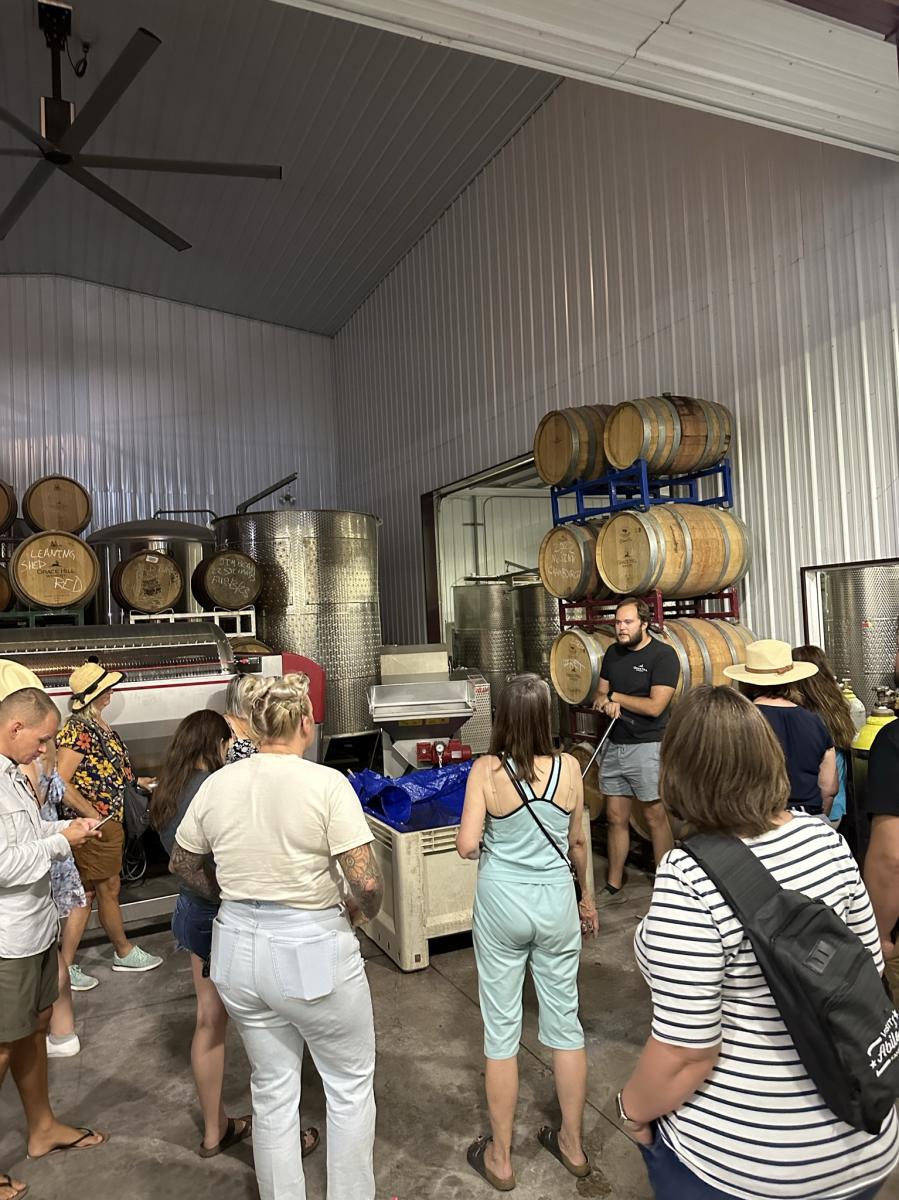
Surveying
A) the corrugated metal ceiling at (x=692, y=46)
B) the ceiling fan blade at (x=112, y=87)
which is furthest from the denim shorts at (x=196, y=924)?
the ceiling fan blade at (x=112, y=87)

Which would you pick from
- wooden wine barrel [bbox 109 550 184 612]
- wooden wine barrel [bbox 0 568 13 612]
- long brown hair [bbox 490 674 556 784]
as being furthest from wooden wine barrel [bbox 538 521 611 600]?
wooden wine barrel [bbox 0 568 13 612]

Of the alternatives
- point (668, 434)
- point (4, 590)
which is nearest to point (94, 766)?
point (668, 434)

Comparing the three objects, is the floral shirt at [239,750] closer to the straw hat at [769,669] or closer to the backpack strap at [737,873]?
the straw hat at [769,669]

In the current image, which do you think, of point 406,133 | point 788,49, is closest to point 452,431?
point 406,133

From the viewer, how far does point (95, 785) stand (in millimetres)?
3928

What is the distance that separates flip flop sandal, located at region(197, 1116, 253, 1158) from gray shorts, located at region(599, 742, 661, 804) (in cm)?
294

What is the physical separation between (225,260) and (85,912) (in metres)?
9.56

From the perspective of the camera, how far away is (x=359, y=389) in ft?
41.2

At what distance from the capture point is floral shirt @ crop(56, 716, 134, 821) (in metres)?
3.91

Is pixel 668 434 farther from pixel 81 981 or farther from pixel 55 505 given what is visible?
pixel 55 505

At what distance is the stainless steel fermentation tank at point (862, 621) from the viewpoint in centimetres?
490

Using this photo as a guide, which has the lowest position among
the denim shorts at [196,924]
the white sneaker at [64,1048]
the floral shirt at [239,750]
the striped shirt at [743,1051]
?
the white sneaker at [64,1048]

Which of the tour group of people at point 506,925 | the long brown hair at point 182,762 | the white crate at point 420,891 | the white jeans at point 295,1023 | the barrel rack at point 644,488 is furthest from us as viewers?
the barrel rack at point 644,488

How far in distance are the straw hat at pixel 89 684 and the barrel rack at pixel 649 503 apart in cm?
330
